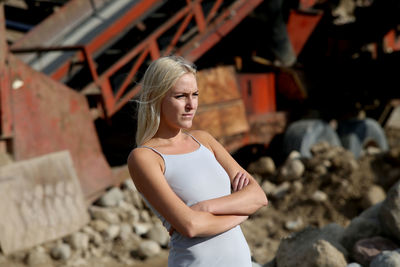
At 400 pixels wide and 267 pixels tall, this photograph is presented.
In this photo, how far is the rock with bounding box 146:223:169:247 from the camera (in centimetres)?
511

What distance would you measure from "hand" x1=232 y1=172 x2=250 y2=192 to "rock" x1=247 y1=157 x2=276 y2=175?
488cm

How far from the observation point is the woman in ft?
5.33

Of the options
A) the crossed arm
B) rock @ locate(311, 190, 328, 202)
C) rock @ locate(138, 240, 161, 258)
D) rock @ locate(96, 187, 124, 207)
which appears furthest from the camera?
rock @ locate(311, 190, 328, 202)

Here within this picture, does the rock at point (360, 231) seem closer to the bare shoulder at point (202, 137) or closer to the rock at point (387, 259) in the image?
the rock at point (387, 259)

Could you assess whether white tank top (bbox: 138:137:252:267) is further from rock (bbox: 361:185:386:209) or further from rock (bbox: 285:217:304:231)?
rock (bbox: 361:185:386:209)

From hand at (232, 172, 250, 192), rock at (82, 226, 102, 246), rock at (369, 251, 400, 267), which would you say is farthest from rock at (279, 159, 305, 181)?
hand at (232, 172, 250, 192)

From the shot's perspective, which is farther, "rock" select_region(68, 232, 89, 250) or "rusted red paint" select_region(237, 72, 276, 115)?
"rusted red paint" select_region(237, 72, 276, 115)

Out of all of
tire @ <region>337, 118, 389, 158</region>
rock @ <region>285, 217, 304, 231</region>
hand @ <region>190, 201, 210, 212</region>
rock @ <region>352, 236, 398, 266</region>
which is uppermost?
hand @ <region>190, 201, 210, 212</region>

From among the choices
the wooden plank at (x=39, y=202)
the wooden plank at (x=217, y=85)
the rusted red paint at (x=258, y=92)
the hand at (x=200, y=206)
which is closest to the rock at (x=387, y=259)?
the hand at (x=200, y=206)

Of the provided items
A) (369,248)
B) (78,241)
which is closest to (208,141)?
(369,248)

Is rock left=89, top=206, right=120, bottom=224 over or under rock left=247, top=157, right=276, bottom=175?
over

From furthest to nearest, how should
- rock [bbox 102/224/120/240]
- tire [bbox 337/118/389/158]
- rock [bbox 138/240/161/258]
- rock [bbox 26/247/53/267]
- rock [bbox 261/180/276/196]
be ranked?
tire [bbox 337/118/389/158]
rock [bbox 261/180/276/196]
rock [bbox 102/224/120/240]
rock [bbox 138/240/161/258]
rock [bbox 26/247/53/267]

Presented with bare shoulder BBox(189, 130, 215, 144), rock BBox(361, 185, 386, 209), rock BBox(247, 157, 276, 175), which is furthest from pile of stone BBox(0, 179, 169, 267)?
bare shoulder BBox(189, 130, 215, 144)

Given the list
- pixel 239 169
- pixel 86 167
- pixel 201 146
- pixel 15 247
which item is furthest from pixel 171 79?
pixel 86 167
